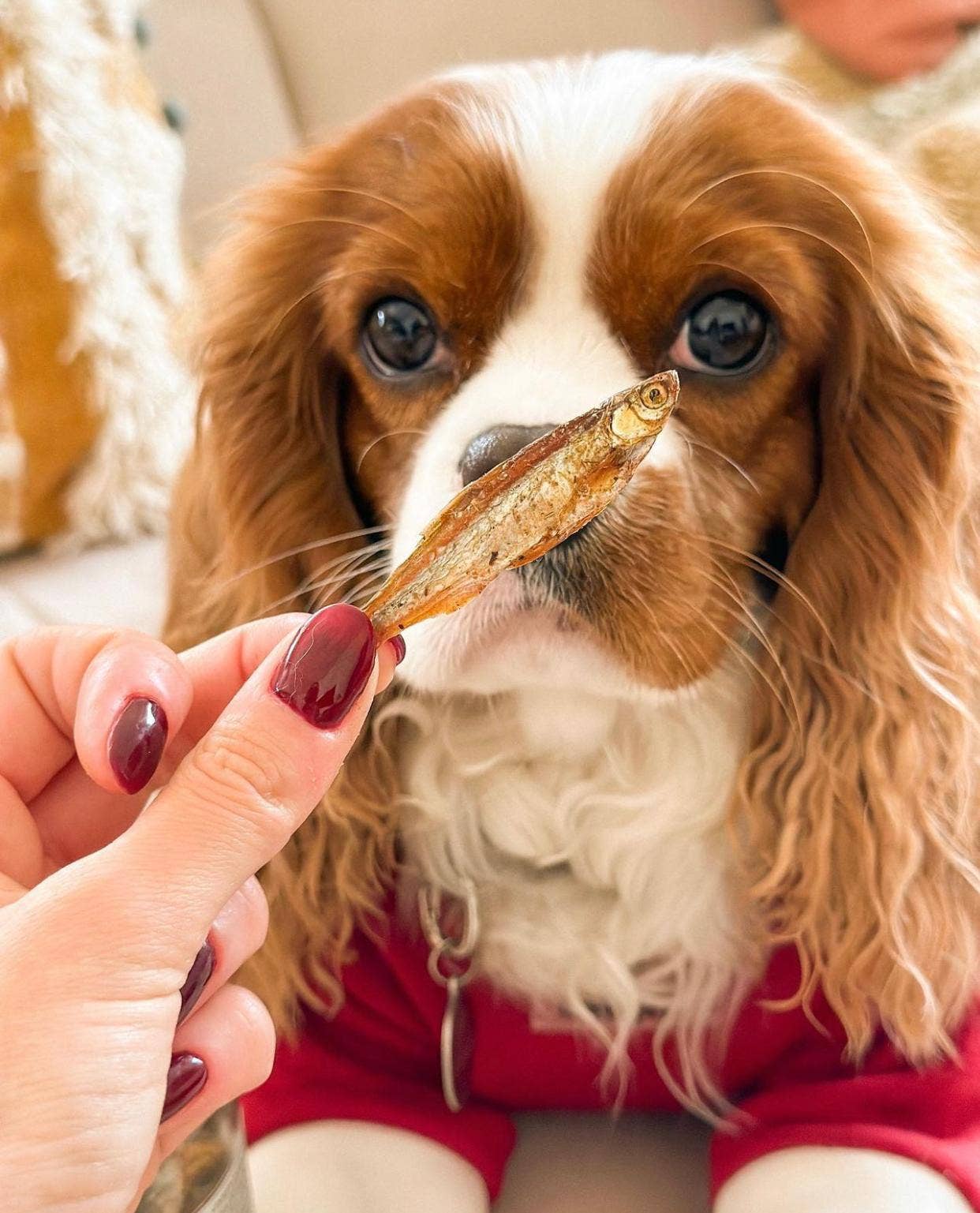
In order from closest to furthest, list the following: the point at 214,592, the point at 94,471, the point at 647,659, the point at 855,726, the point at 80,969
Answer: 1. the point at 80,969
2. the point at 647,659
3. the point at 855,726
4. the point at 214,592
5. the point at 94,471

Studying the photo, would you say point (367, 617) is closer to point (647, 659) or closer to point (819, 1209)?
point (647, 659)

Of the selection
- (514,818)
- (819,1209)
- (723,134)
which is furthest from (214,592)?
(819,1209)

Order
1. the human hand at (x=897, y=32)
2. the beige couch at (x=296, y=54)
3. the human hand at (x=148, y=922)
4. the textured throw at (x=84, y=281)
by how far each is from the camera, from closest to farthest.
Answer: the human hand at (x=148, y=922)
the textured throw at (x=84, y=281)
the beige couch at (x=296, y=54)
the human hand at (x=897, y=32)

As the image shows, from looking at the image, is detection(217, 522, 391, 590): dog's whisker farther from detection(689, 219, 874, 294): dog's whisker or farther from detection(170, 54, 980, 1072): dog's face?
detection(689, 219, 874, 294): dog's whisker

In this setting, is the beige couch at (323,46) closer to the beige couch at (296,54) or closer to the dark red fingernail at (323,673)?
the beige couch at (296,54)

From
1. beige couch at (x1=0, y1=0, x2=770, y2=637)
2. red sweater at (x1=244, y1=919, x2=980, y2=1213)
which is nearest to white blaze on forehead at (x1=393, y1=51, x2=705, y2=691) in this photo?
red sweater at (x1=244, y1=919, x2=980, y2=1213)

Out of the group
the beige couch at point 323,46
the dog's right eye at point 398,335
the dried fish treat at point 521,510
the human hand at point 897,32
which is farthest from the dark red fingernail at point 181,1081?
the human hand at point 897,32
